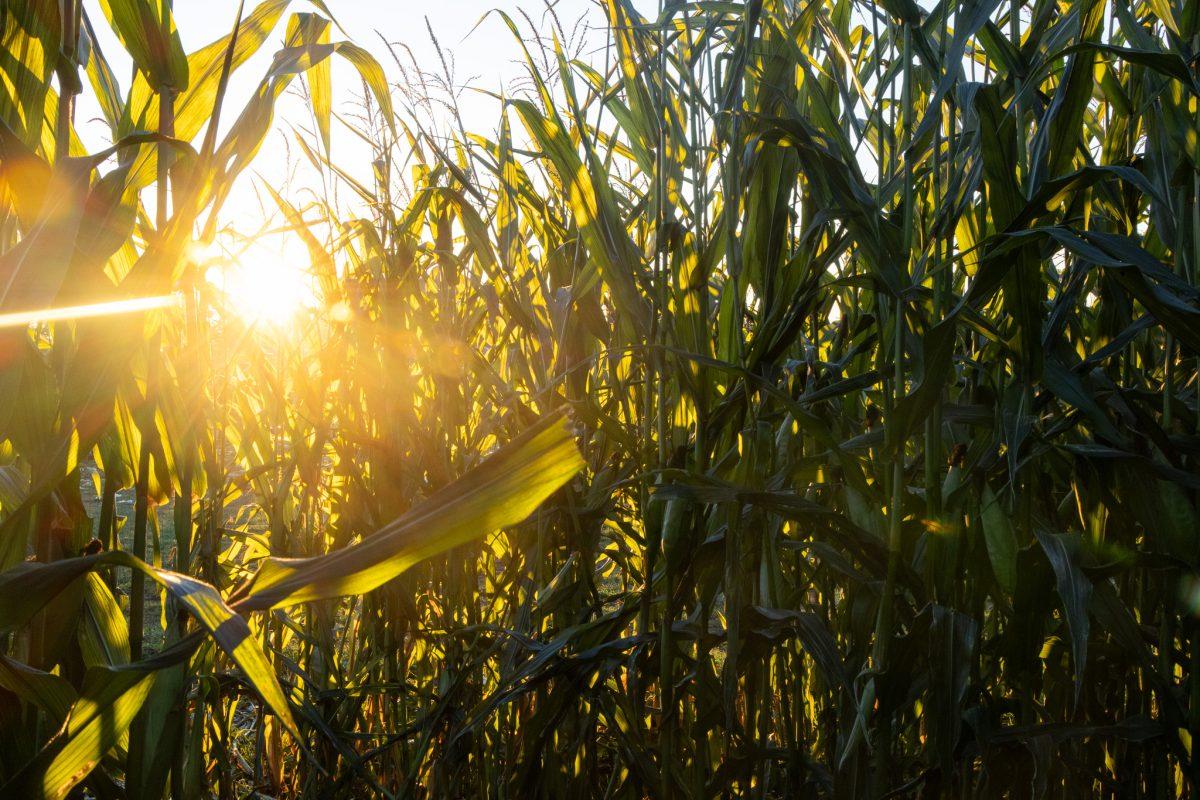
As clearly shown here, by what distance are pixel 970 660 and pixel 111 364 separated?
2.75ft

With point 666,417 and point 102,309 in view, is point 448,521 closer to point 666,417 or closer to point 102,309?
point 102,309

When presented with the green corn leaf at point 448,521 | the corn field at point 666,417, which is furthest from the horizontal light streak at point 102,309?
the green corn leaf at point 448,521

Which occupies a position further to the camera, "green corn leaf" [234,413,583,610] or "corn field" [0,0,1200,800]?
"corn field" [0,0,1200,800]

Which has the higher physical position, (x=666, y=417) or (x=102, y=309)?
(x=666, y=417)

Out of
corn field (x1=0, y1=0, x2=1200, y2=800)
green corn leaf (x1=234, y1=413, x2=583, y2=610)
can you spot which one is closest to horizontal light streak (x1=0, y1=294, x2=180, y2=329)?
corn field (x1=0, y1=0, x2=1200, y2=800)

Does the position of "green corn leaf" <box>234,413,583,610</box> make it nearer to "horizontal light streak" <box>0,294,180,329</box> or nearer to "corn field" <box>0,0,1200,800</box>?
"corn field" <box>0,0,1200,800</box>

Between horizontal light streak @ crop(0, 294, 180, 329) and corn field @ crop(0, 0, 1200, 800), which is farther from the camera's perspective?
corn field @ crop(0, 0, 1200, 800)

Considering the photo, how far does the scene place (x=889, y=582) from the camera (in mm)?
919

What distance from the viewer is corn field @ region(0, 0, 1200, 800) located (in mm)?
692

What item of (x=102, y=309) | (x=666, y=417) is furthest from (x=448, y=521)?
(x=666, y=417)

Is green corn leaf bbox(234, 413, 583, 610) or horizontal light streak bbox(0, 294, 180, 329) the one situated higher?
horizontal light streak bbox(0, 294, 180, 329)

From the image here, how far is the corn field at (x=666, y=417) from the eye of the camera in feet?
2.27

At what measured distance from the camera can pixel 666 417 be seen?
1.11 m

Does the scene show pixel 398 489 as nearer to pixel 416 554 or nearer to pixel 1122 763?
pixel 416 554
